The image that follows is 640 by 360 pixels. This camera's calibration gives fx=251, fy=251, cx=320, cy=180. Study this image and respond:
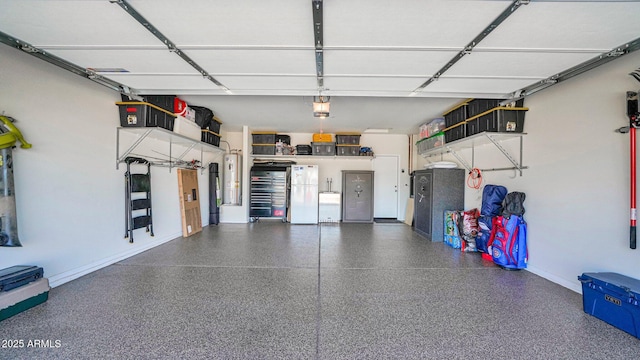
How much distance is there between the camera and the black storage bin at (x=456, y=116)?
12.8ft

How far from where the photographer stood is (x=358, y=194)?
21.0ft

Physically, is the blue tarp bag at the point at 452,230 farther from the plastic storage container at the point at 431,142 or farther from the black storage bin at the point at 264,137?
the black storage bin at the point at 264,137

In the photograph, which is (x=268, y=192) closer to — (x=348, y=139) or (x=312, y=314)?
(x=348, y=139)

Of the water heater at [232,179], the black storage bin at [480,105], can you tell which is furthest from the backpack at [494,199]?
the water heater at [232,179]

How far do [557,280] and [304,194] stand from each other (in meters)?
4.67

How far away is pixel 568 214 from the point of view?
2660mm

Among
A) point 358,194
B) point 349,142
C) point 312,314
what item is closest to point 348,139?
point 349,142

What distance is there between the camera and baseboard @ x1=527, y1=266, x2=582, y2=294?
101 inches

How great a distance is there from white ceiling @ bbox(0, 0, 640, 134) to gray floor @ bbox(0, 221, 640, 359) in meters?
2.11

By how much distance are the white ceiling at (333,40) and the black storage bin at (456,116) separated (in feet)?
3.77

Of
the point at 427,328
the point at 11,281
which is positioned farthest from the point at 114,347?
the point at 427,328

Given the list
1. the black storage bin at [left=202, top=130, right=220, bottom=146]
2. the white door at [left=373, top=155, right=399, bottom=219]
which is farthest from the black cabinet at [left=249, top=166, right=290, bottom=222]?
the white door at [left=373, top=155, right=399, bottom=219]

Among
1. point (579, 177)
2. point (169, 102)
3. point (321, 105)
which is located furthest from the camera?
point (169, 102)

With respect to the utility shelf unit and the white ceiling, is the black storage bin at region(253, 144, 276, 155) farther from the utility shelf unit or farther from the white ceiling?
the utility shelf unit
